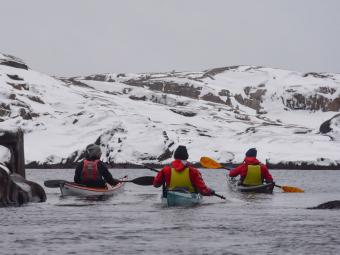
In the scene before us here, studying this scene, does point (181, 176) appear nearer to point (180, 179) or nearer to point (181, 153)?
point (180, 179)

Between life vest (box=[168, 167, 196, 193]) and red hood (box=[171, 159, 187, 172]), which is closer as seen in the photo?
red hood (box=[171, 159, 187, 172])

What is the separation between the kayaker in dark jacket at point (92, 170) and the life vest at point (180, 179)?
476 cm

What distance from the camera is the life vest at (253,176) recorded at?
3728cm

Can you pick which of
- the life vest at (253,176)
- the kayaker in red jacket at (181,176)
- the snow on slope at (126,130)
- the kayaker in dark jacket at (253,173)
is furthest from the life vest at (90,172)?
the snow on slope at (126,130)

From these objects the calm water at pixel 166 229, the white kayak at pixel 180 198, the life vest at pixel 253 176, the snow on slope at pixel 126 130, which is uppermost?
the snow on slope at pixel 126 130

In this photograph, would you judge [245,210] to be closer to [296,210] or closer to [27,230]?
[296,210]

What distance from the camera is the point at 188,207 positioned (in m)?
27.4

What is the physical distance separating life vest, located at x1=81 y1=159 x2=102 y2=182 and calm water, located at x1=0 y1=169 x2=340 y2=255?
3.01 m

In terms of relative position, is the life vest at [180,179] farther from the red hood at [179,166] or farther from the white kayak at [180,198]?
the white kayak at [180,198]

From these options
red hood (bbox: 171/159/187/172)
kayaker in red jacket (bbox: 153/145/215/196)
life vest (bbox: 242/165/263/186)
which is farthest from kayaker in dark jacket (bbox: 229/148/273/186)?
red hood (bbox: 171/159/187/172)

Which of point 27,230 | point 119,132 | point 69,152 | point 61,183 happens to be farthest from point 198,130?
point 27,230

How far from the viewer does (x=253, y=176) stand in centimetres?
3734

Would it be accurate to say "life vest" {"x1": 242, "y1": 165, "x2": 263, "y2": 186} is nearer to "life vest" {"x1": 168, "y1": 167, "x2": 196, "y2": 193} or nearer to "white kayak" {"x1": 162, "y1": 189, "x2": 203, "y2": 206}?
"white kayak" {"x1": 162, "y1": 189, "x2": 203, "y2": 206}

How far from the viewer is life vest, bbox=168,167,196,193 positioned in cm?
2791
